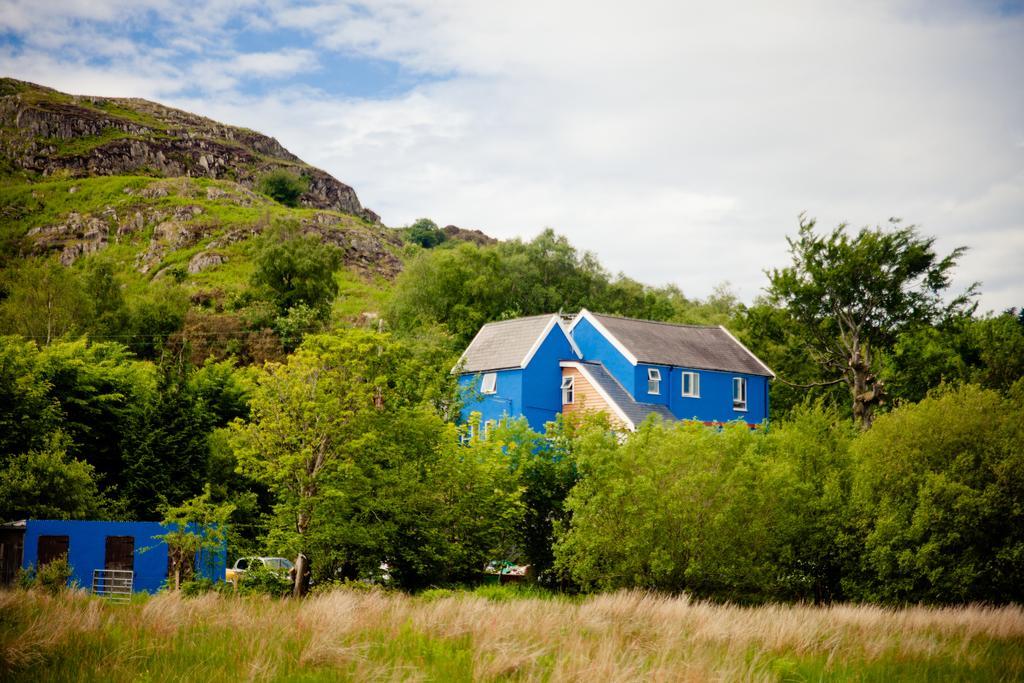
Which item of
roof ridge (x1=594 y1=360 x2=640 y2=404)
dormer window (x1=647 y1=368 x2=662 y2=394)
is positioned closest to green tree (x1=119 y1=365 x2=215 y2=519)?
roof ridge (x1=594 y1=360 x2=640 y2=404)

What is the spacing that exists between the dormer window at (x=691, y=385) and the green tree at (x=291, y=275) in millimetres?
30293

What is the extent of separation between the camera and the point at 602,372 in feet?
163

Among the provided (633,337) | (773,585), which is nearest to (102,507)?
(773,585)

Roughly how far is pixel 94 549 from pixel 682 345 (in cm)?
3428

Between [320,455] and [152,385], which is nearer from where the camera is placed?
[320,455]

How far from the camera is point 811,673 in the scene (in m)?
13.8

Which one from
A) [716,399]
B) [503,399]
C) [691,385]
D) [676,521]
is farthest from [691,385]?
[676,521]

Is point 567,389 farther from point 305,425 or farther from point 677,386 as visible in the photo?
point 305,425

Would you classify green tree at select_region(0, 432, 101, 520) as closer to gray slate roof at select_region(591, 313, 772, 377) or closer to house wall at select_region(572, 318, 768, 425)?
house wall at select_region(572, 318, 768, 425)

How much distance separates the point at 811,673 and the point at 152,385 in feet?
92.9

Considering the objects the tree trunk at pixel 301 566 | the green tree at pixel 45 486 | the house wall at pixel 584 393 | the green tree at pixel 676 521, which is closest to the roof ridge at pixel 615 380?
the house wall at pixel 584 393

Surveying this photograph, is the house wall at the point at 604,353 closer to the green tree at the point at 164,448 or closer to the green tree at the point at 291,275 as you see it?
the green tree at the point at 164,448

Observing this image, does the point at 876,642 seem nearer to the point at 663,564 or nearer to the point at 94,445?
the point at 663,564

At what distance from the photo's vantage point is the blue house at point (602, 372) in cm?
4819
